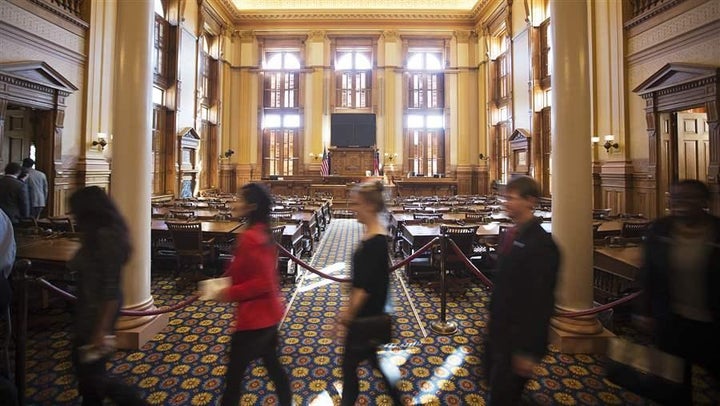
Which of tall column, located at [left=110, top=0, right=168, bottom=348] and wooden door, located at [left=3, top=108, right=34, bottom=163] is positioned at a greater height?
wooden door, located at [left=3, top=108, right=34, bottom=163]

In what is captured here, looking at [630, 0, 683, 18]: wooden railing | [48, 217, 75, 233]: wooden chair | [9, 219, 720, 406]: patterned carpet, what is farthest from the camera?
[630, 0, 683, 18]: wooden railing

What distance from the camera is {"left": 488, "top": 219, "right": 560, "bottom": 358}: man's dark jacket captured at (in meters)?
1.67

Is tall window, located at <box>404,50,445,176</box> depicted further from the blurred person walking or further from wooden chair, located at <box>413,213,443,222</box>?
the blurred person walking

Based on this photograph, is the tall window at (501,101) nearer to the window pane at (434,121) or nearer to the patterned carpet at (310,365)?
the window pane at (434,121)

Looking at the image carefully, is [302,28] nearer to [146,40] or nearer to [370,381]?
[146,40]

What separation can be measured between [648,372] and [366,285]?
4.80 ft

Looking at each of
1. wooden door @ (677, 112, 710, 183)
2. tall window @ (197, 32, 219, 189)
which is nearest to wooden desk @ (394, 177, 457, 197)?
tall window @ (197, 32, 219, 189)

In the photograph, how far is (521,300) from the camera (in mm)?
1713

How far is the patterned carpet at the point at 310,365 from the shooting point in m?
2.75

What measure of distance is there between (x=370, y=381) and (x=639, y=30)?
972 centimetres

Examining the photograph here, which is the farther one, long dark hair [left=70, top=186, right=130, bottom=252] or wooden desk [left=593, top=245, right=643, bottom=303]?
wooden desk [left=593, top=245, right=643, bottom=303]

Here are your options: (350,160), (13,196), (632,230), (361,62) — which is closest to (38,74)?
(13,196)

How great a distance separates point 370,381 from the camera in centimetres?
298

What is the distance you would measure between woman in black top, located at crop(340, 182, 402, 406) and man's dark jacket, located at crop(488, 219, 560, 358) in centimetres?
60
